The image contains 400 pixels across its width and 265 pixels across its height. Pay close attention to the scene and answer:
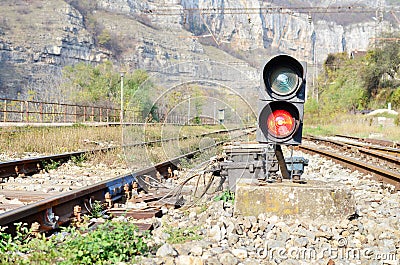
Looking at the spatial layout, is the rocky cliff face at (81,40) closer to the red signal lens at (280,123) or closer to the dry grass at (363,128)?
the dry grass at (363,128)

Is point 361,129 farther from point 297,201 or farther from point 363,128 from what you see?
point 297,201

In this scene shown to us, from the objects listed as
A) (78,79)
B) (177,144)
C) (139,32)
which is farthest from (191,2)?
(177,144)

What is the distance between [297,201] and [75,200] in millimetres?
2347

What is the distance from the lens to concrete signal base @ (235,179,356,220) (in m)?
4.18

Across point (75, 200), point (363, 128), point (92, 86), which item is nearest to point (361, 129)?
point (363, 128)

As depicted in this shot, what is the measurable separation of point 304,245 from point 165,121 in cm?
316

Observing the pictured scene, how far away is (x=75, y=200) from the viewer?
518cm

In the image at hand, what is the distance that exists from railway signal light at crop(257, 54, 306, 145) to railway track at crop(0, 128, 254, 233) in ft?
4.87

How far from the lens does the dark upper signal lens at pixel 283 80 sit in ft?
13.6

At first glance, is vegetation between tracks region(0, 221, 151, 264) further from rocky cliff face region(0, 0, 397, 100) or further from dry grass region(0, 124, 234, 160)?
rocky cliff face region(0, 0, 397, 100)

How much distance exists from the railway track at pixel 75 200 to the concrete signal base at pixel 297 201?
1.18 m

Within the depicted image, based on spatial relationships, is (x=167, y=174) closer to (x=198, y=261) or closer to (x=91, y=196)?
(x=91, y=196)

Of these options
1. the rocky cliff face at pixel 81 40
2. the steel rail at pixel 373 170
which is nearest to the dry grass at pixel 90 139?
the steel rail at pixel 373 170

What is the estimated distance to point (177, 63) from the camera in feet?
17.7
